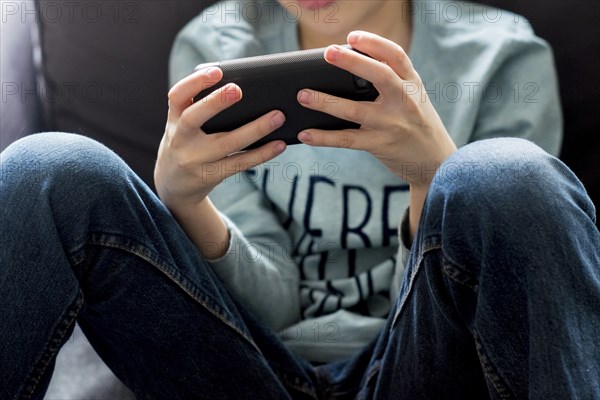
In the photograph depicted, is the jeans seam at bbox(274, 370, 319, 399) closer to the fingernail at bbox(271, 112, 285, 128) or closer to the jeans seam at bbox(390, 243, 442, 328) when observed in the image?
the jeans seam at bbox(390, 243, 442, 328)

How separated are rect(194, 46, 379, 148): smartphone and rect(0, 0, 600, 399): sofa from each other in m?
0.32

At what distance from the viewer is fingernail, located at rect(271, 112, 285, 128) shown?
2.02 feet

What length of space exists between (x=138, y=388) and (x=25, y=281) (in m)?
0.16

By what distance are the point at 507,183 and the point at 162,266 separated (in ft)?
0.90

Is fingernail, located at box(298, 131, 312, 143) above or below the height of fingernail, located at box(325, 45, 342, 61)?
below

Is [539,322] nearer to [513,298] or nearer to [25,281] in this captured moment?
[513,298]

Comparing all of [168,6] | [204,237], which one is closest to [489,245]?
[204,237]

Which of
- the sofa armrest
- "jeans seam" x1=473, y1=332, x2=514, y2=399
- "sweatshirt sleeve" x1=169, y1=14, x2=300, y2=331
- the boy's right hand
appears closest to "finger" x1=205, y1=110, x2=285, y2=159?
the boy's right hand

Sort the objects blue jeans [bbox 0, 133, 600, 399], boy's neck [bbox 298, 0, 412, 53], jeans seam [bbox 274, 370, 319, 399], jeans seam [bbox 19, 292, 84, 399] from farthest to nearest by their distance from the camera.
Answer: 1. boy's neck [bbox 298, 0, 412, 53]
2. jeans seam [bbox 274, 370, 319, 399]
3. jeans seam [bbox 19, 292, 84, 399]
4. blue jeans [bbox 0, 133, 600, 399]

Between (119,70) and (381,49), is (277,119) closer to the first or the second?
(381,49)

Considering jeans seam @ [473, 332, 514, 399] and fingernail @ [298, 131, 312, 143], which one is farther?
fingernail @ [298, 131, 312, 143]

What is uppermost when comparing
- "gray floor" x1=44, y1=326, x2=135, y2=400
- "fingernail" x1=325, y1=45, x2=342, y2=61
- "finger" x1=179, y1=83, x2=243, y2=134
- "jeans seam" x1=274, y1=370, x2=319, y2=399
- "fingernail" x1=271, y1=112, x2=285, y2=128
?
"fingernail" x1=325, y1=45, x2=342, y2=61

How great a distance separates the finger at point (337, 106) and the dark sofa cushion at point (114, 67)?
36 cm

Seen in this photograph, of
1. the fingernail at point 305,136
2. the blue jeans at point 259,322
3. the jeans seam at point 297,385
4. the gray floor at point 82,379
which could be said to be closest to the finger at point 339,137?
the fingernail at point 305,136
